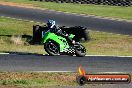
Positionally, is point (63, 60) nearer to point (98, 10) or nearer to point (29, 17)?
point (29, 17)

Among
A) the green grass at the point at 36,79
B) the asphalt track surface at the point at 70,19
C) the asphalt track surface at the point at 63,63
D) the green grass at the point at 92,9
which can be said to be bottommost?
the green grass at the point at 92,9

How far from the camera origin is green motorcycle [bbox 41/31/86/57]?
62.6ft

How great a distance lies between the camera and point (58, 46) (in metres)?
19.3

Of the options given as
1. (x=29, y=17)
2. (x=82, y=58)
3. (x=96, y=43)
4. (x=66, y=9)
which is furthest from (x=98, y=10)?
(x=82, y=58)

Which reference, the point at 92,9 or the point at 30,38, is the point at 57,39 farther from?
the point at 92,9

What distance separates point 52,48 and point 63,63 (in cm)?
224

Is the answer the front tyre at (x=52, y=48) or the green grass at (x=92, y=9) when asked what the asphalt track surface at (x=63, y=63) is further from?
the green grass at (x=92, y=9)

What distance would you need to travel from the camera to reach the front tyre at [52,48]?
19094 mm

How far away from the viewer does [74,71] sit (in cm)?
1570

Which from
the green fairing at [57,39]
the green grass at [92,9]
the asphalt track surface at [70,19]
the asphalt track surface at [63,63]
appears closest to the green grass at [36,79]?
the asphalt track surface at [63,63]

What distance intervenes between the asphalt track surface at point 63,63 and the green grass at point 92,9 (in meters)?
21.0

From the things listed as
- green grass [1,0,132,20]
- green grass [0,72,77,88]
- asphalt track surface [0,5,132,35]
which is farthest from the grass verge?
green grass [1,0,132,20]

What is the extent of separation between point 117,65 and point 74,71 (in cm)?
225

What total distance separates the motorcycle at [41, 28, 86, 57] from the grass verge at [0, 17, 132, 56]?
5.45 feet
